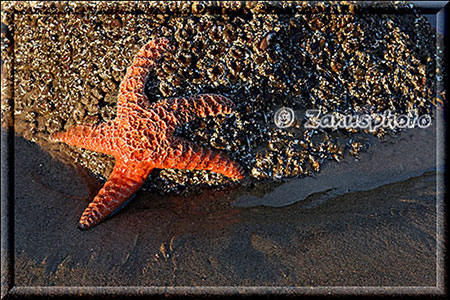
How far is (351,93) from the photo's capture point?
3973 mm

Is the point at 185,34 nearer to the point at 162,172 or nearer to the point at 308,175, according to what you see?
the point at 162,172

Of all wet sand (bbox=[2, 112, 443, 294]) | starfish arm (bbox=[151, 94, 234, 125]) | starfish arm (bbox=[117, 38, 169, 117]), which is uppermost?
starfish arm (bbox=[117, 38, 169, 117])

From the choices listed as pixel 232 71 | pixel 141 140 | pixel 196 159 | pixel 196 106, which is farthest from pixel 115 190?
pixel 232 71

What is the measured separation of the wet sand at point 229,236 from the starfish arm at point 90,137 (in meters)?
0.41

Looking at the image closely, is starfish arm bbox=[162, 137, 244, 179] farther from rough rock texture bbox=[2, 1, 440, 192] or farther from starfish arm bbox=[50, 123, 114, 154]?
starfish arm bbox=[50, 123, 114, 154]

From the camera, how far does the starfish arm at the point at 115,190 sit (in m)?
3.35

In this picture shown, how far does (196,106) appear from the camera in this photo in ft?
11.3

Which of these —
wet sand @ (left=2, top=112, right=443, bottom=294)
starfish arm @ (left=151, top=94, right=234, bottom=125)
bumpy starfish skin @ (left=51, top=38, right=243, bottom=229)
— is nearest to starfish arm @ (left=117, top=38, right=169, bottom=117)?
bumpy starfish skin @ (left=51, top=38, right=243, bottom=229)

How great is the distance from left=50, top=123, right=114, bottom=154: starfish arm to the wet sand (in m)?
0.41

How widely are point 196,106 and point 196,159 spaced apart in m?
0.49

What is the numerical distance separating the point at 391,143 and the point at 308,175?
3.37ft

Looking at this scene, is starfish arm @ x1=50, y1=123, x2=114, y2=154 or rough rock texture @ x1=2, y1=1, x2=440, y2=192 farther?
rough rock texture @ x1=2, y1=1, x2=440, y2=192

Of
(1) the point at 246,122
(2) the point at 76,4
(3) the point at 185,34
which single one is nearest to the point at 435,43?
(1) the point at 246,122

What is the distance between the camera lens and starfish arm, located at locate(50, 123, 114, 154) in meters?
3.44
